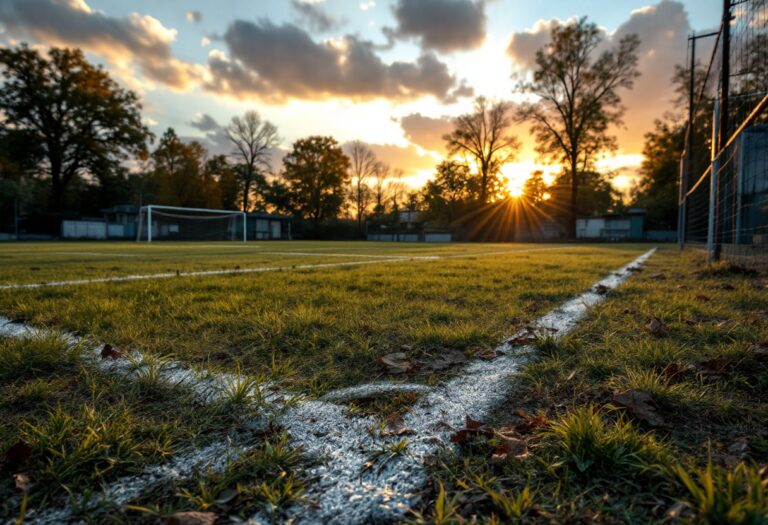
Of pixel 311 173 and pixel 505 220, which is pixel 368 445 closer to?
pixel 505 220

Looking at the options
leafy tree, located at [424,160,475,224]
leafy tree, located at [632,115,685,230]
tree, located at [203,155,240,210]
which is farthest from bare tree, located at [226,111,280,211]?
leafy tree, located at [632,115,685,230]

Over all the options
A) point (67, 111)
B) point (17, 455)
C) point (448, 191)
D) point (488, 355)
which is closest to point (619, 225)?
point (448, 191)

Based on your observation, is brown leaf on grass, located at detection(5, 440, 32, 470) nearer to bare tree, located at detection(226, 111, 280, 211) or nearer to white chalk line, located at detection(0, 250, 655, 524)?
white chalk line, located at detection(0, 250, 655, 524)

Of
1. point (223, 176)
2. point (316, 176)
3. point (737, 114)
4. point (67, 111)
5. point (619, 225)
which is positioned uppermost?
point (67, 111)

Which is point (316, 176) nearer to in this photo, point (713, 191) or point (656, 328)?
point (713, 191)

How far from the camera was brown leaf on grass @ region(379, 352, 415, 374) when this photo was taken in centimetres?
146

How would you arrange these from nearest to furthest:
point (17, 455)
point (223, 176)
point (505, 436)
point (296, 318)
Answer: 1. point (17, 455)
2. point (505, 436)
3. point (296, 318)
4. point (223, 176)

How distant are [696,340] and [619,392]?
0.97m

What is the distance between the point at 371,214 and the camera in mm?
50281

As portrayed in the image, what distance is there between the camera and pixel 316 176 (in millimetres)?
44469

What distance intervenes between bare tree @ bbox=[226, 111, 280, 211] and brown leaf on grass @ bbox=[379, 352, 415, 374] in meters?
42.9

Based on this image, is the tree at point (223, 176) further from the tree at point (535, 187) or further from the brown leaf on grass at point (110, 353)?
the brown leaf on grass at point (110, 353)

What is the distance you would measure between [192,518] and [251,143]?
44.3 metres

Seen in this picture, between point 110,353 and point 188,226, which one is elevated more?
point 188,226
